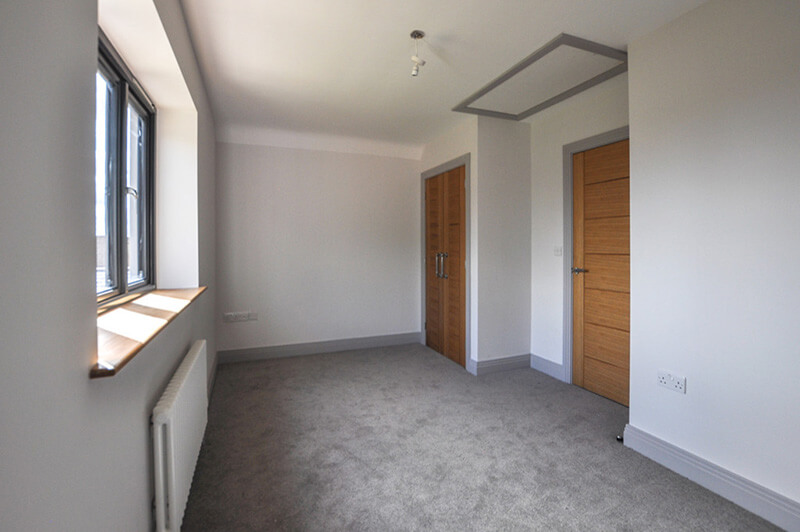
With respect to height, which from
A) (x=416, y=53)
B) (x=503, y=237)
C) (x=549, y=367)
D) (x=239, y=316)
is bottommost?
(x=549, y=367)

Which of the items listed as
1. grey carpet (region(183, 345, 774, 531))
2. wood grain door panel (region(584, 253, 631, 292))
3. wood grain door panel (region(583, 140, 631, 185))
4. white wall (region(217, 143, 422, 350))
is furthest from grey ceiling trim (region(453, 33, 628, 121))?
grey carpet (region(183, 345, 774, 531))

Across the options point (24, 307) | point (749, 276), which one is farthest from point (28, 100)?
point (749, 276)

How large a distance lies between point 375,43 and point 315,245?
→ 2507 millimetres

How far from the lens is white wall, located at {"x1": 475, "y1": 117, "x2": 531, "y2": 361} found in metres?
3.69

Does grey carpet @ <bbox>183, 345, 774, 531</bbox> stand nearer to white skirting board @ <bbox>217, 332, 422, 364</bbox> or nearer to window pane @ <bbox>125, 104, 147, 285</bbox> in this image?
white skirting board @ <bbox>217, 332, 422, 364</bbox>

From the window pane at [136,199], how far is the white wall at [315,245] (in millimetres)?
1751

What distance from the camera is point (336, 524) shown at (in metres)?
1.69

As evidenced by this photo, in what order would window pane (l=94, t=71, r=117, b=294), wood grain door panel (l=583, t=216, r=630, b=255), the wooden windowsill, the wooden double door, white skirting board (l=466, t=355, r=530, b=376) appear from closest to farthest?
the wooden windowsill < window pane (l=94, t=71, r=117, b=294) < wood grain door panel (l=583, t=216, r=630, b=255) < white skirting board (l=466, t=355, r=530, b=376) < the wooden double door

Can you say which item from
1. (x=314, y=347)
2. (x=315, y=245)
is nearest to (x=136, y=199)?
(x=315, y=245)

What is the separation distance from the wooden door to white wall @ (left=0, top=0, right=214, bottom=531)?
3234 millimetres

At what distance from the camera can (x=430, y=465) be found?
7.04 feet

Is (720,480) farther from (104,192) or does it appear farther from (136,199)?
(136,199)

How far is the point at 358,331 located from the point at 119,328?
345 centimetres

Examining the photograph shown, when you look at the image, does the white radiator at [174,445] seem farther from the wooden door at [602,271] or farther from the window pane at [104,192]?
the wooden door at [602,271]
